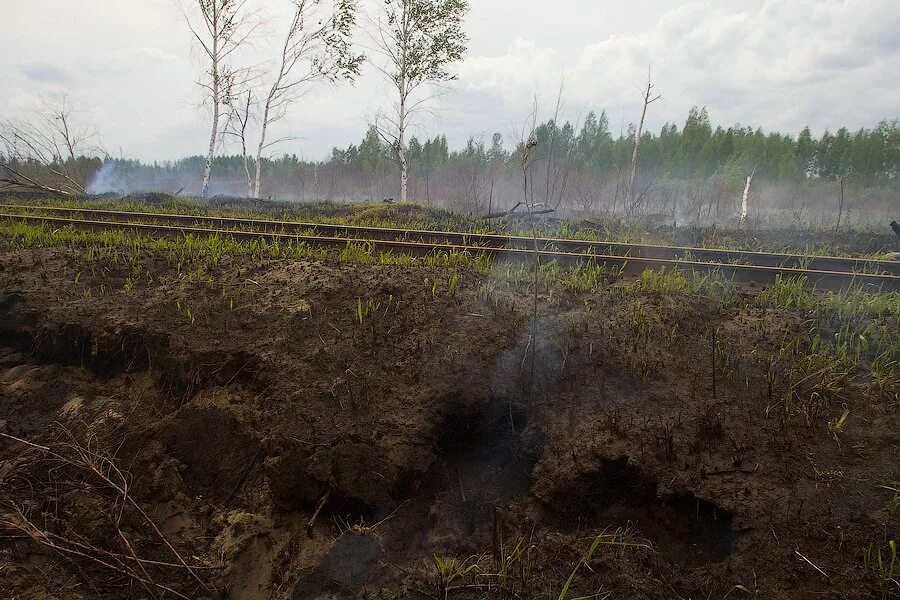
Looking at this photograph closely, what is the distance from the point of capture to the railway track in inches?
214

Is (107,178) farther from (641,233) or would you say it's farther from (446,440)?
(446,440)

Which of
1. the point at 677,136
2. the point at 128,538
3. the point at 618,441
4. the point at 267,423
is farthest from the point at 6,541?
the point at 677,136

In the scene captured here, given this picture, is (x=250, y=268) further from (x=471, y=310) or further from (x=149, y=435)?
(x=471, y=310)

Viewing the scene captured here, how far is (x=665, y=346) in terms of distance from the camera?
12.3ft

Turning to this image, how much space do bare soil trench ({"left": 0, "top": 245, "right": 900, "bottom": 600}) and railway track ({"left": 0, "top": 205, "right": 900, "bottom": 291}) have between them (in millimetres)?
1401

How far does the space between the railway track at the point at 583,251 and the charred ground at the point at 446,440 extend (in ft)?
3.07

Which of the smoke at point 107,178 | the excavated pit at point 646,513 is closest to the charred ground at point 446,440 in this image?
the excavated pit at point 646,513

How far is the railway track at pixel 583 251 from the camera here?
544cm

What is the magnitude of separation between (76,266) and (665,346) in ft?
20.4

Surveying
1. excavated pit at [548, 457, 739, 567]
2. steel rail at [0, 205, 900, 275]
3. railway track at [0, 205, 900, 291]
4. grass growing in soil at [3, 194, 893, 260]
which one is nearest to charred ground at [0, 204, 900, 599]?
excavated pit at [548, 457, 739, 567]

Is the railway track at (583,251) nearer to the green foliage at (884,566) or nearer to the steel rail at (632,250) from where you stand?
the steel rail at (632,250)

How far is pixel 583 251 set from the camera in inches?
254

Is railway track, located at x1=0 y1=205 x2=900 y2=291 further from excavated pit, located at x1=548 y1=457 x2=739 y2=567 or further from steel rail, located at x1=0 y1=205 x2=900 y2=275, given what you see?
excavated pit, located at x1=548 y1=457 x2=739 y2=567

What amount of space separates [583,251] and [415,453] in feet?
13.6
